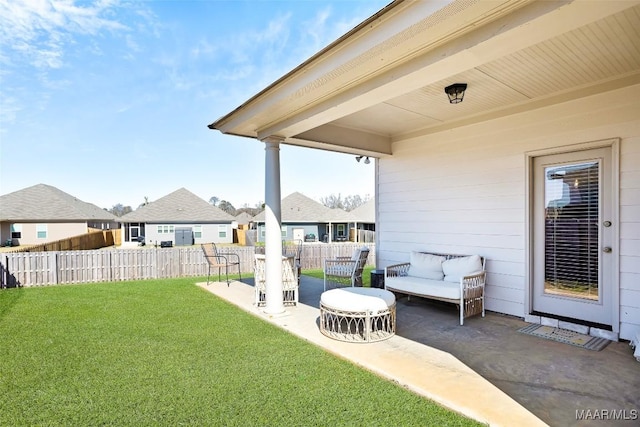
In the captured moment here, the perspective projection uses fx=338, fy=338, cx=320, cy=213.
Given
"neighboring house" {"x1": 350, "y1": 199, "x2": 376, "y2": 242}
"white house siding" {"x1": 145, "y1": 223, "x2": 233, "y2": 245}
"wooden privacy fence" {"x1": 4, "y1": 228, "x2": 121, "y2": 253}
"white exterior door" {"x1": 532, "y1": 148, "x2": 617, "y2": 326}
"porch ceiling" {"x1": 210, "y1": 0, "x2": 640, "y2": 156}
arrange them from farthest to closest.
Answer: "white house siding" {"x1": 145, "y1": 223, "x2": 233, "y2": 245}, "neighboring house" {"x1": 350, "y1": 199, "x2": 376, "y2": 242}, "wooden privacy fence" {"x1": 4, "y1": 228, "x2": 121, "y2": 253}, "white exterior door" {"x1": 532, "y1": 148, "x2": 617, "y2": 326}, "porch ceiling" {"x1": 210, "y1": 0, "x2": 640, "y2": 156}

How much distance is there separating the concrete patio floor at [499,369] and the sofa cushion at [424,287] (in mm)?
377

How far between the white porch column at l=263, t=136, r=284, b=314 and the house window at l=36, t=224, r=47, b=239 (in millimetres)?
24639

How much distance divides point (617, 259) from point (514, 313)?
4.80 ft

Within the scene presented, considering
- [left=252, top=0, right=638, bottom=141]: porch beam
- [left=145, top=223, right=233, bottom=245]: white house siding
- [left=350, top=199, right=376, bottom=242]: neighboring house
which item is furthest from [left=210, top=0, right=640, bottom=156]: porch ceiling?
[left=145, top=223, right=233, bottom=245]: white house siding

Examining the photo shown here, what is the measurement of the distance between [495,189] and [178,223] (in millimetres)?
24007

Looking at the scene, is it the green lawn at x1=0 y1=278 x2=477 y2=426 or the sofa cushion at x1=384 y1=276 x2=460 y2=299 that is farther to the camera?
the sofa cushion at x1=384 y1=276 x2=460 y2=299

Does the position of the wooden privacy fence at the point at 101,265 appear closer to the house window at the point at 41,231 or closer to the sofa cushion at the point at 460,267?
the sofa cushion at the point at 460,267

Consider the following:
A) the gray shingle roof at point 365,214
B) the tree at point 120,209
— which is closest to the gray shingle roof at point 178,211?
the gray shingle roof at point 365,214

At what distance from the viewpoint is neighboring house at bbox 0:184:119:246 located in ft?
70.4

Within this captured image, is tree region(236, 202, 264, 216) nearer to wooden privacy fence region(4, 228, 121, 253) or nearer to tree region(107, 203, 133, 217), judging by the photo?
tree region(107, 203, 133, 217)

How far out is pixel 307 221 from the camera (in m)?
25.7

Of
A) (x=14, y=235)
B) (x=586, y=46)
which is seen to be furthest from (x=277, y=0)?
(x=14, y=235)

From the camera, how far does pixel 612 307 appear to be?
390 cm

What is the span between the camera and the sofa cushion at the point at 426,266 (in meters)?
5.41
